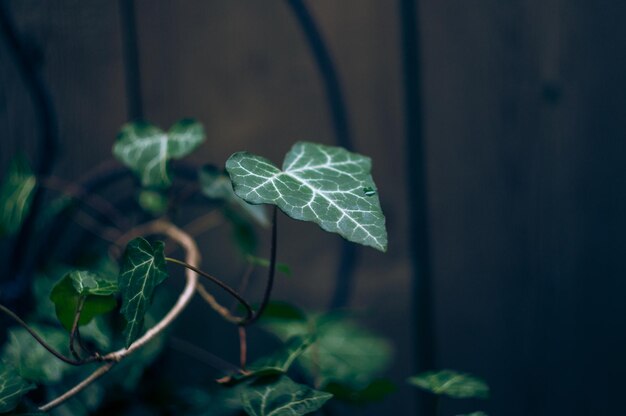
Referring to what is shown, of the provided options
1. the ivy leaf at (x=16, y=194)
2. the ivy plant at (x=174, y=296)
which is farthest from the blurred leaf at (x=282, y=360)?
the ivy leaf at (x=16, y=194)

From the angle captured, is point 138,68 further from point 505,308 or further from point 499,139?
point 505,308

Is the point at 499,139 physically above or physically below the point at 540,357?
above

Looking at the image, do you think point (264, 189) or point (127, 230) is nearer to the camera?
point (264, 189)

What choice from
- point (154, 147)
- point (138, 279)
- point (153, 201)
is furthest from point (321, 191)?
point (153, 201)

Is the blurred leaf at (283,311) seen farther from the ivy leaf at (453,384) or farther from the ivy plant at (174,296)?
the ivy leaf at (453,384)

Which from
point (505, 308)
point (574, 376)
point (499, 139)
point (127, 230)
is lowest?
point (574, 376)

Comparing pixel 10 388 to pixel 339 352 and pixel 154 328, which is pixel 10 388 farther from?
pixel 339 352

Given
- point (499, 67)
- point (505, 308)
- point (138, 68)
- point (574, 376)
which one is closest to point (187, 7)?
point (138, 68)
